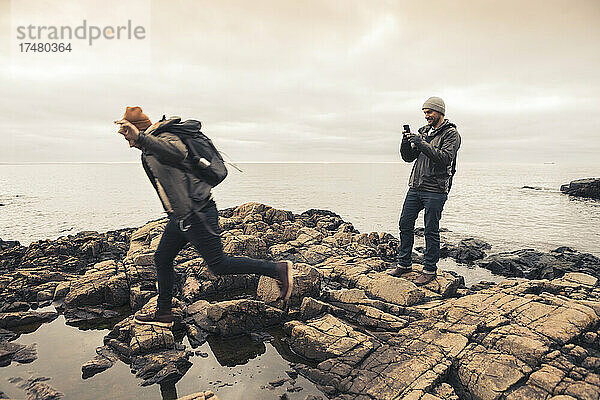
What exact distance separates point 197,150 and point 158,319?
2491 mm

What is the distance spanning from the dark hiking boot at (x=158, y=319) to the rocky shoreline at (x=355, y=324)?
0.43 ft

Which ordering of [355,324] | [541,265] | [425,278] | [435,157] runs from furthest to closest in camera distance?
[541,265] < [425,278] < [435,157] < [355,324]

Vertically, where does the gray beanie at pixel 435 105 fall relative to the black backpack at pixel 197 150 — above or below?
above

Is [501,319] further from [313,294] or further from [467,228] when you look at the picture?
[467,228]

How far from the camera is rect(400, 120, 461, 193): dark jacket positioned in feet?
19.0

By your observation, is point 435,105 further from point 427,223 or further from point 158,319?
point 158,319

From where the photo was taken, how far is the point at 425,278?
21.0 feet

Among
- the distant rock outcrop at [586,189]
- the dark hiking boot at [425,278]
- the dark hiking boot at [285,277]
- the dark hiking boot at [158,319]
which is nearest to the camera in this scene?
the dark hiking boot at [158,319]

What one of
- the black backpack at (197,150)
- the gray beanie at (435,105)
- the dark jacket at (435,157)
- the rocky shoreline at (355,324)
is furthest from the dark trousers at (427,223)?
the black backpack at (197,150)

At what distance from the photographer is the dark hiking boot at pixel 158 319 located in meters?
4.86

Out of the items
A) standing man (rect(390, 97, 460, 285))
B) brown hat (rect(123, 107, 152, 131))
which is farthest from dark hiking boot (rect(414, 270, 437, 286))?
brown hat (rect(123, 107, 152, 131))

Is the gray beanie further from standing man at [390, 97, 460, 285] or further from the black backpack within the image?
the black backpack

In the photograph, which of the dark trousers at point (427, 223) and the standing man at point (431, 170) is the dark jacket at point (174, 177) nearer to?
the standing man at point (431, 170)

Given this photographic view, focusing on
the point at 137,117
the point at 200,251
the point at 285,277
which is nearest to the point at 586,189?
the point at 285,277
